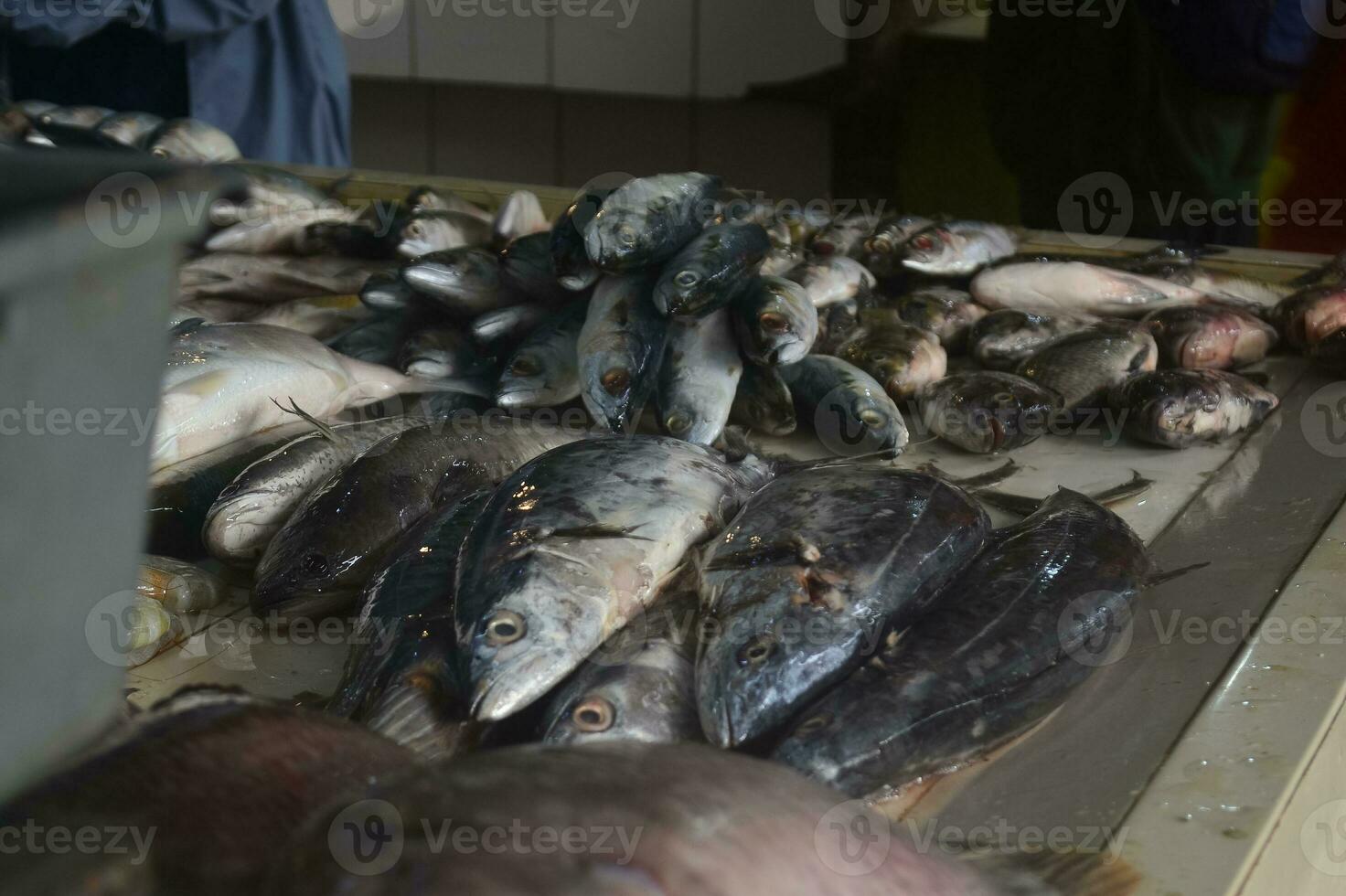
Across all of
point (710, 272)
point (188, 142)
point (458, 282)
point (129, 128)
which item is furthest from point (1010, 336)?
point (129, 128)

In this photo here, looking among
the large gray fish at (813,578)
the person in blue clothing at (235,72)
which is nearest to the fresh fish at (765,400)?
the large gray fish at (813,578)

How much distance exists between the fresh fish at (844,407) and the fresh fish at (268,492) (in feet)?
2.90

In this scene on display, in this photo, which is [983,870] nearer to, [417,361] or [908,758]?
[908,758]

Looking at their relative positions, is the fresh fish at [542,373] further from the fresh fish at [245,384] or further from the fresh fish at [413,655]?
the fresh fish at [413,655]

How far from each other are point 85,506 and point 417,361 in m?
2.06

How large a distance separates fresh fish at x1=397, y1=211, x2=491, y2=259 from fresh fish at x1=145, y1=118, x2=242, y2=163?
1.36 meters

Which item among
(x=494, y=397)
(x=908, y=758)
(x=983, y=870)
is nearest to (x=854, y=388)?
(x=494, y=397)

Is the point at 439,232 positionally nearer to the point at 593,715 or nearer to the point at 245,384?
the point at 245,384

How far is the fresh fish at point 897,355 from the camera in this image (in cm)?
275

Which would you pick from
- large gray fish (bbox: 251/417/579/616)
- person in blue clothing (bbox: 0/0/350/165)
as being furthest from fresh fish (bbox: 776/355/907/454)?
person in blue clothing (bbox: 0/0/350/165)

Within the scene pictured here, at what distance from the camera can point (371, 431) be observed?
2.41m

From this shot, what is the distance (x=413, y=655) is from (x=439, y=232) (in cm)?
206

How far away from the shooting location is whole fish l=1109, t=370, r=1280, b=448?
2.53 meters

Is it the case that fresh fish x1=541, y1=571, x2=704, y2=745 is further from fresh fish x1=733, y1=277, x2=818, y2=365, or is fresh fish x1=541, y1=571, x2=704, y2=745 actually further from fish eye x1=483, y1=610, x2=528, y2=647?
fresh fish x1=733, y1=277, x2=818, y2=365
